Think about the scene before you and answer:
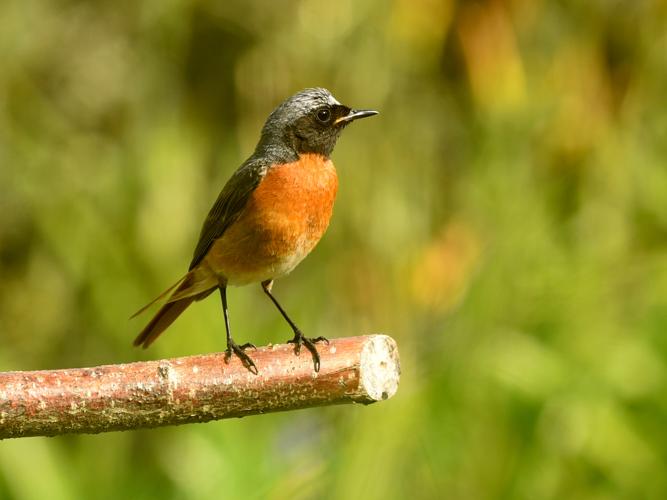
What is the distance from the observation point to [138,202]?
575 cm

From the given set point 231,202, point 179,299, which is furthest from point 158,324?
point 231,202

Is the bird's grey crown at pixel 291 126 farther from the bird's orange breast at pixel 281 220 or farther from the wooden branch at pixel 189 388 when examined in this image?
the wooden branch at pixel 189 388

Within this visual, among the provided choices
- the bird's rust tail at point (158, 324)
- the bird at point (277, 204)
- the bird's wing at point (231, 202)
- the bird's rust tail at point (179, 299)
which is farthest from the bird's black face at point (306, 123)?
the bird's rust tail at point (158, 324)

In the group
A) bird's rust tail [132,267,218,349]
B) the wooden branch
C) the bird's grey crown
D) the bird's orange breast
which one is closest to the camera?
the wooden branch

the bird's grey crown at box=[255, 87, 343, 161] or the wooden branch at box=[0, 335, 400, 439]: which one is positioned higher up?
the bird's grey crown at box=[255, 87, 343, 161]

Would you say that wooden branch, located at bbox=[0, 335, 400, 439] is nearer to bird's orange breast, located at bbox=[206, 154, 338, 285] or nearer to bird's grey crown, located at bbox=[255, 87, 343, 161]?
bird's orange breast, located at bbox=[206, 154, 338, 285]

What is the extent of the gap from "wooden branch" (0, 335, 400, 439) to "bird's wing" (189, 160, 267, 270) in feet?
2.76

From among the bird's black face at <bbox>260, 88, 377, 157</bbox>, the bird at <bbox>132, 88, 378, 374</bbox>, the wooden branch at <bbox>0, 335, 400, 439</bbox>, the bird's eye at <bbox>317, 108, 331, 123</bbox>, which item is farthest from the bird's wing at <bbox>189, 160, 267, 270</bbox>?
the wooden branch at <bbox>0, 335, 400, 439</bbox>

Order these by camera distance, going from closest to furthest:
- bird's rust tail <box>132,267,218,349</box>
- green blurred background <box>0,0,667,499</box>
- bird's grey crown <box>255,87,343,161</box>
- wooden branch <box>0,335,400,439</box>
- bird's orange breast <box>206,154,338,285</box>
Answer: wooden branch <box>0,335,400,439</box> < bird's orange breast <box>206,154,338,285</box> < bird's grey crown <box>255,87,343,161</box> < bird's rust tail <box>132,267,218,349</box> < green blurred background <box>0,0,667,499</box>

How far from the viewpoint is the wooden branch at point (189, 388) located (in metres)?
2.82

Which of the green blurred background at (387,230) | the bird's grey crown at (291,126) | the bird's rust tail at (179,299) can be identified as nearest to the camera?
the bird's grey crown at (291,126)

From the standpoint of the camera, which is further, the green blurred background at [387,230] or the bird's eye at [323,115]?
the green blurred background at [387,230]

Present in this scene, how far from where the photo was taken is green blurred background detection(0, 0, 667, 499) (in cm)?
482

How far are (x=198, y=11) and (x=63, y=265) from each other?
1649mm
